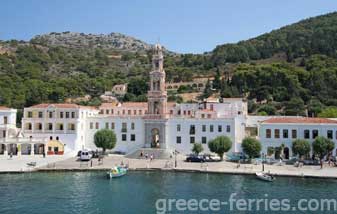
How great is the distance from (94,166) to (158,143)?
13.7 meters

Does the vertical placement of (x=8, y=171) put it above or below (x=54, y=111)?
below

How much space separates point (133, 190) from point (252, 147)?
66.0 feet

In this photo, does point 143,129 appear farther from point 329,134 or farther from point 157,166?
point 329,134

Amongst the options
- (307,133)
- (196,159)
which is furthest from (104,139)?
(307,133)

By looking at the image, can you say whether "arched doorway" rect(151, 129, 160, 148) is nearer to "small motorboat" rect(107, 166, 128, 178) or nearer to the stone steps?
the stone steps

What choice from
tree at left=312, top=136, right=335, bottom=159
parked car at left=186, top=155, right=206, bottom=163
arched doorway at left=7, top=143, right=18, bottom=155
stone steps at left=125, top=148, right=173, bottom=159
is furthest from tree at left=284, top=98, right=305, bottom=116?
arched doorway at left=7, top=143, right=18, bottom=155

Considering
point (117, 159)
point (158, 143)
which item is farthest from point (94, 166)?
point (158, 143)

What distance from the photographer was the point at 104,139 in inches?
Answer: 2279

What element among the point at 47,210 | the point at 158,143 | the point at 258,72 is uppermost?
the point at 258,72

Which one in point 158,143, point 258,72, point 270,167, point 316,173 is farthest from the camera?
point 258,72

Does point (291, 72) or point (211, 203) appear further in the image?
point (291, 72)

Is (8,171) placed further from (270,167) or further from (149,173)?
(270,167)

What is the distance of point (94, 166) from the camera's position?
50.2m

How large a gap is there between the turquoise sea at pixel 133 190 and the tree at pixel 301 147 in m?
9.10
